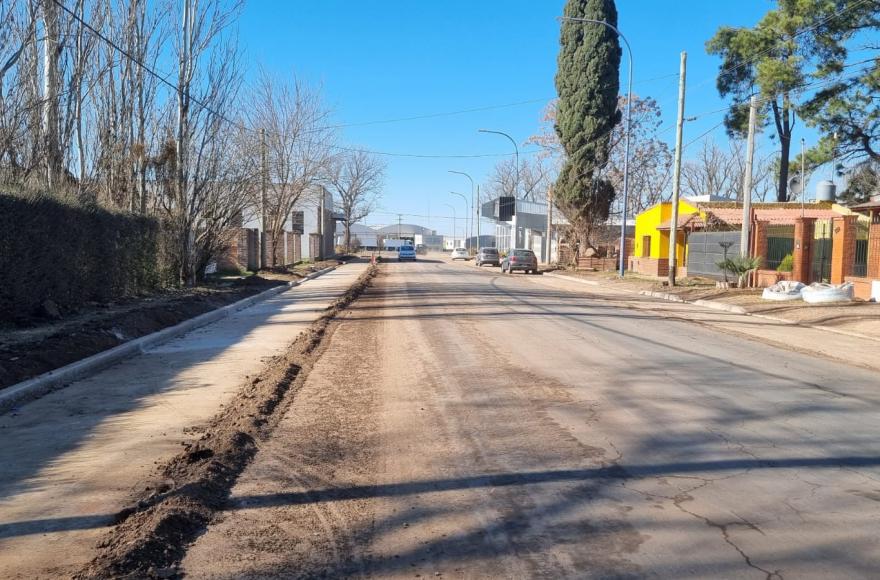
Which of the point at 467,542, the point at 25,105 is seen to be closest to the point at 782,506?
the point at 467,542

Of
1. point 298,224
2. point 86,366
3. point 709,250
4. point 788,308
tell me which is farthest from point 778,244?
point 298,224

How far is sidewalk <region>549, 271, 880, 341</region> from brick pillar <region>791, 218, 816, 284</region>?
190 centimetres

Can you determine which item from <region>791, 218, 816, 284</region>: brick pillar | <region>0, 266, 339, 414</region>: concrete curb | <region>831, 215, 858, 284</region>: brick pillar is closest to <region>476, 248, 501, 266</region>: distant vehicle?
<region>791, 218, 816, 284</region>: brick pillar

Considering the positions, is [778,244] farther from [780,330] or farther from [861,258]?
[780,330]

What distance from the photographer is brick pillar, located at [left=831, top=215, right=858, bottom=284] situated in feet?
78.6

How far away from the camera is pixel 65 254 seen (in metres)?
12.8

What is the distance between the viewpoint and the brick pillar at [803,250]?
25234 mm

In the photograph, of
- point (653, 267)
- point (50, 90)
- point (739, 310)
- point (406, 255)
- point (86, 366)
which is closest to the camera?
point (86, 366)

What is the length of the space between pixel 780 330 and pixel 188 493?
14.8m

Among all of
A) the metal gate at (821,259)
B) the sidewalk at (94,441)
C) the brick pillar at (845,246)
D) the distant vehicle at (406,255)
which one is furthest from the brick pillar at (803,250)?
the distant vehicle at (406,255)

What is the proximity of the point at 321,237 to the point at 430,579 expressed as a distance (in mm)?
56477

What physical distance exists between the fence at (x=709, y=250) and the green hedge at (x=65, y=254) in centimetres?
2077

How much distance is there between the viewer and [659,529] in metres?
4.52

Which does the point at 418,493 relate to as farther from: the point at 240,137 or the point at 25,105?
the point at 240,137
